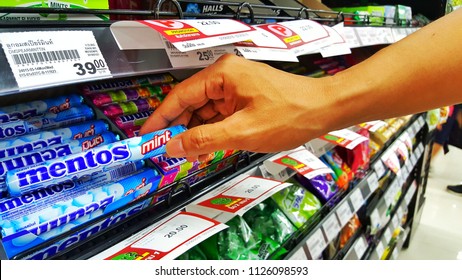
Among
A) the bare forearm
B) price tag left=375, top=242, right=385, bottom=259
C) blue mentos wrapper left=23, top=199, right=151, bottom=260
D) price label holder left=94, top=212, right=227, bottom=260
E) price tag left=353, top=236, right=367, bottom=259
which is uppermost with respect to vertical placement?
the bare forearm

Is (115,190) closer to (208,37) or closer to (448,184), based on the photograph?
(208,37)

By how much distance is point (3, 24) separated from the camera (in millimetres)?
516

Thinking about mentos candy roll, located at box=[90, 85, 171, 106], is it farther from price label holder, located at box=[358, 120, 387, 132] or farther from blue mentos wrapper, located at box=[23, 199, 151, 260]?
price label holder, located at box=[358, 120, 387, 132]

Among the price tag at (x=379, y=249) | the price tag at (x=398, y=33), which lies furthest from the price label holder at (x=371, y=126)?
the price tag at (x=379, y=249)

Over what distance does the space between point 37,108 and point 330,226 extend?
0.94 m

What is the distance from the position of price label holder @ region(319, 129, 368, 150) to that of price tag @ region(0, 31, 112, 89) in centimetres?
96

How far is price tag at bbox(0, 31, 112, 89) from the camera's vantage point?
0.50m

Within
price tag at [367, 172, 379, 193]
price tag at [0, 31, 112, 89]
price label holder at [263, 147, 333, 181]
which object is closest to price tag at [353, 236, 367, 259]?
price tag at [367, 172, 379, 193]

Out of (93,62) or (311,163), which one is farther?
(311,163)

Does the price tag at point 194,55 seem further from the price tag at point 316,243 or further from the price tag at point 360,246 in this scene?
the price tag at point 360,246

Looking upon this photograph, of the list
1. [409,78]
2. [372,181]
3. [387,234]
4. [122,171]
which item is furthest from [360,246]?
[122,171]

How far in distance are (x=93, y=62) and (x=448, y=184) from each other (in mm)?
4282

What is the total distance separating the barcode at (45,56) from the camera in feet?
1.65
